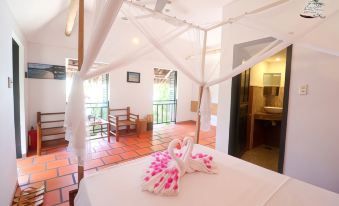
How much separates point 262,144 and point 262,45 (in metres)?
2.28

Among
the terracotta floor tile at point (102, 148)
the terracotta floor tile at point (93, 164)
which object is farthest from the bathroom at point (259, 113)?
the terracotta floor tile at point (102, 148)

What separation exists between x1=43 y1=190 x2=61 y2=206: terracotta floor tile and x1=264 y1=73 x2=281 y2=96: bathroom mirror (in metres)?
3.91

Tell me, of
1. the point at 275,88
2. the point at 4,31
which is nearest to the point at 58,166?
the point at 4,31

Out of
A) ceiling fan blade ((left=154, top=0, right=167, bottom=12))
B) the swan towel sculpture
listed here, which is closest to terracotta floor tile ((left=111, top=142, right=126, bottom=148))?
the swan towel sculpture

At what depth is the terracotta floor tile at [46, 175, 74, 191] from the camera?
204cm

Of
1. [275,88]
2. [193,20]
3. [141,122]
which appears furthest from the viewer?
[141,122]

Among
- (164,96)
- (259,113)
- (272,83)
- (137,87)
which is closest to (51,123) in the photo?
(137,87)

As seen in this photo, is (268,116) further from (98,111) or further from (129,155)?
(98,111)

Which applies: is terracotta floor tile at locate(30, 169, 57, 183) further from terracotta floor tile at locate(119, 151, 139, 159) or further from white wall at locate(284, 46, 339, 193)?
white wall at locate(284, 46, 339, 193)

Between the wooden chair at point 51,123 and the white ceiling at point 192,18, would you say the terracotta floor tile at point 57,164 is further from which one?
the white ceiling at point 192,18

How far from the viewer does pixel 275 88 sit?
3.72 meters

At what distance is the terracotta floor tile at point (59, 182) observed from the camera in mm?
2044

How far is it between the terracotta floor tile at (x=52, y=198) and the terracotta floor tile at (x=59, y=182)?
94 millimetres

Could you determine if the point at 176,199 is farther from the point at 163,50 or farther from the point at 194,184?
the point at 163,50
